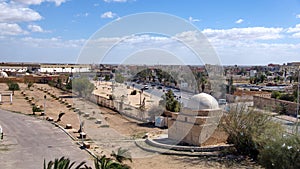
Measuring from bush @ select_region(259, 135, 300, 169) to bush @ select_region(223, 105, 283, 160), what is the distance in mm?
2763

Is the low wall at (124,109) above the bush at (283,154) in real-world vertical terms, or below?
below

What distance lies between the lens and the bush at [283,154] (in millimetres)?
11016

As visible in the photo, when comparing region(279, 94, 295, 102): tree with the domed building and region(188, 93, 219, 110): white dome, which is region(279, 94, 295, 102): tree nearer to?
the domed building

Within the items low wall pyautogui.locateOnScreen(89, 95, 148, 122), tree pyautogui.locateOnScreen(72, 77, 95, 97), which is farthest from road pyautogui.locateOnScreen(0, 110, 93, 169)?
tree pyautogui.locateOnScreen(72, 77, 95, 97)

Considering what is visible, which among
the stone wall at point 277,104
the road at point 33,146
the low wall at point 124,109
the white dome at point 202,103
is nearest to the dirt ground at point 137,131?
the low wall at point 124,109

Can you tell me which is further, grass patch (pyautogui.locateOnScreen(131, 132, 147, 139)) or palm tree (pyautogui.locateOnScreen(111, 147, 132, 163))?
grass patch (pyautogui.locateOnScreen(131, 132, 147, 139))

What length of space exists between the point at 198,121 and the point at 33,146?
8.37m

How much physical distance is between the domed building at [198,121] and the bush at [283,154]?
5018 millimetres

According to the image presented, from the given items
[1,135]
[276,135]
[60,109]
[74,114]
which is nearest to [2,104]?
[60,109]

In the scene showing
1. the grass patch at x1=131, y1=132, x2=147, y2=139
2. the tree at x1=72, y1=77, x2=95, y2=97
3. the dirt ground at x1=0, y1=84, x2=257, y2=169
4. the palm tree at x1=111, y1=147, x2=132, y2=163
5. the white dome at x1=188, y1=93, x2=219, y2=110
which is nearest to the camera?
the palm tree at x1=111, y1=147, x2=132, y2=163

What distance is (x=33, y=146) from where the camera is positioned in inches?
679

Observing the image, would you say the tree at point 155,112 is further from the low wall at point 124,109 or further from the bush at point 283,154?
the bush at point 283,154

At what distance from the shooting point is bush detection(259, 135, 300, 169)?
11.0 metres

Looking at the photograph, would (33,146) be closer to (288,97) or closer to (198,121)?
(198,121)
